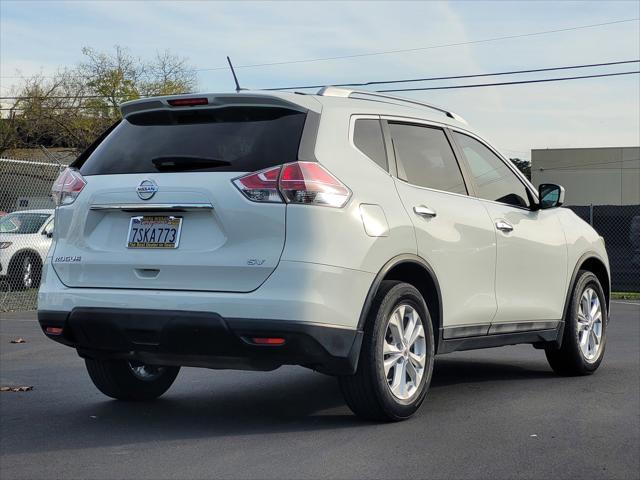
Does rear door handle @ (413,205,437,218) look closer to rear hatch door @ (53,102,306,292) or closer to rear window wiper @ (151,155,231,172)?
rear hatch door @ (53,102,306,292)

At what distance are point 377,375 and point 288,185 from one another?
3.91ft

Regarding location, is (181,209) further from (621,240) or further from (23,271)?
(621,240)

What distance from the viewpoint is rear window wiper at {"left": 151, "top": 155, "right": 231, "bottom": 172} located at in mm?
5668

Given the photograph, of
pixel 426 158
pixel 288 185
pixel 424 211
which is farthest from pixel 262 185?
pixel 426 158

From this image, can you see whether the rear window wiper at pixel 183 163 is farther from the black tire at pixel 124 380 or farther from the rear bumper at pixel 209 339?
the black tire at pixel 124 380

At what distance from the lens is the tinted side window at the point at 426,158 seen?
642 cm

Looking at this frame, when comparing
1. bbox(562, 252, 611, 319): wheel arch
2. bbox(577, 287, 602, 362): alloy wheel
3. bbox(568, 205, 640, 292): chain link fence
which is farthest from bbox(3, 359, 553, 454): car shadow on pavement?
bbox(568, 205, 640, 292): chain link fence

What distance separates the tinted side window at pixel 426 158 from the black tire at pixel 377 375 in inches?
31.2

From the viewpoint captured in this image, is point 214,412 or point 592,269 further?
point 592,269

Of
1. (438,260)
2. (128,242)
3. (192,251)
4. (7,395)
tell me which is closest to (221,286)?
(192,251)

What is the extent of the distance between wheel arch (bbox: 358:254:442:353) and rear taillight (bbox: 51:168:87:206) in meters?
1.83

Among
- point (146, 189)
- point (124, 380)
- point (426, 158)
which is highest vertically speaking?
point (426, 158)

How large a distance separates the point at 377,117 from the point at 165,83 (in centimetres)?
4969

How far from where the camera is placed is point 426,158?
667cm
